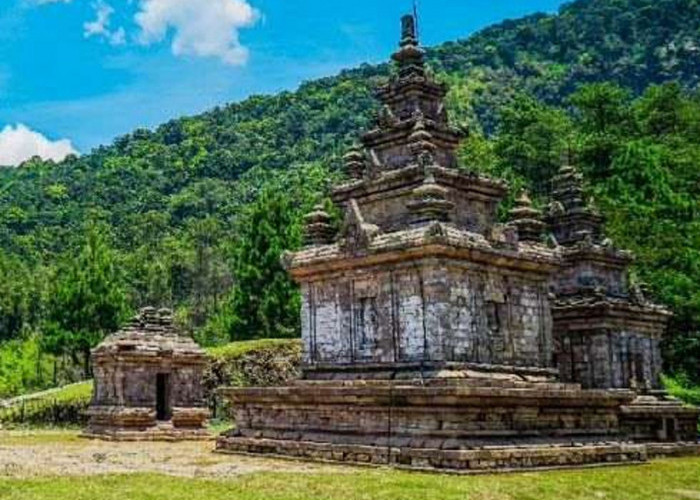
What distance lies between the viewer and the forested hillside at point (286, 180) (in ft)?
170

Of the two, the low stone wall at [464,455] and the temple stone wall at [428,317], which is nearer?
the low stone wall at [464,455]

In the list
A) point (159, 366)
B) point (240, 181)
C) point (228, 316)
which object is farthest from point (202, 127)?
point (159, 366)

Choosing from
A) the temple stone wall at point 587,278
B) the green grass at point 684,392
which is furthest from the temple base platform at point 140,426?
the green grass at point 684,392

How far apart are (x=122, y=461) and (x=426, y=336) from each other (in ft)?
26.2

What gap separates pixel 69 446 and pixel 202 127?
108m

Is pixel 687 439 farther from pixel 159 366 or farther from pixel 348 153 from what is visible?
pixel 159 366

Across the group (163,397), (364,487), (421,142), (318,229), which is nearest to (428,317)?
(421,142)

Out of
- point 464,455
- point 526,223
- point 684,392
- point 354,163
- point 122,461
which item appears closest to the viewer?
point 464,455

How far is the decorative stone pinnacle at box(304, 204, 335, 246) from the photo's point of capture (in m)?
24.2

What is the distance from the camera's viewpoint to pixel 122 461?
21344 millimetres

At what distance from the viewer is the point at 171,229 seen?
336 ft

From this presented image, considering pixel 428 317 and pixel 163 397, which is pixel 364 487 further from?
pixel 163 397

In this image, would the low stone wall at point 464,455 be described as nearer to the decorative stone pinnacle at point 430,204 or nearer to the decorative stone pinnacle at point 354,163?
the decorative stone pinnacle at point 430,204

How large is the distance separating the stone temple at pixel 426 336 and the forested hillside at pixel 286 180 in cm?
1842
